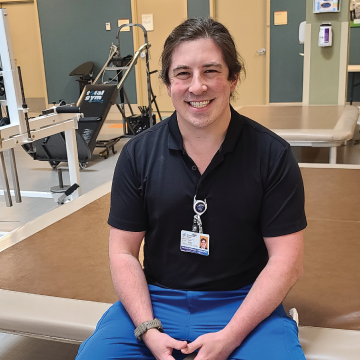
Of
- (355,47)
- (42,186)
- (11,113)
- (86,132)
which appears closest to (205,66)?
(11,113)

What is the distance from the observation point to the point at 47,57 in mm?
8672

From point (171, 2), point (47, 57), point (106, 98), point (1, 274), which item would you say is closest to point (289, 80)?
point (171, 2)

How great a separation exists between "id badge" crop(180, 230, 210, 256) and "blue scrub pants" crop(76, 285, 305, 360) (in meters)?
0.11

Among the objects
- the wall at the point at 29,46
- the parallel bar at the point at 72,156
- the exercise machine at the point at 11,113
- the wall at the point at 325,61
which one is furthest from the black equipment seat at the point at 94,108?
the wall at the point at 29,46

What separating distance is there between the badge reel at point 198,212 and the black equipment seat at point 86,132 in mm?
2789

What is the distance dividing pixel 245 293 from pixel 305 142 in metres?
2.48

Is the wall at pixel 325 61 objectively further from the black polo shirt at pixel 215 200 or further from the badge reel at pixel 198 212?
the badge reel at pixel 198 212

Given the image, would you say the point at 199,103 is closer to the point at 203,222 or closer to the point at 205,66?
the point at 205,66

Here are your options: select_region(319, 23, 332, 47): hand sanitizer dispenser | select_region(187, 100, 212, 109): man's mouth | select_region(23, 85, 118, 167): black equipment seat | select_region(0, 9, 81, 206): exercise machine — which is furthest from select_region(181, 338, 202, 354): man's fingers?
select_region(319, 23, 332, 47): hand sanitizer dispenser

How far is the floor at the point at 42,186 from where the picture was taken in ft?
5.59

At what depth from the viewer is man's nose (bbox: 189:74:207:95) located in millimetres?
1089

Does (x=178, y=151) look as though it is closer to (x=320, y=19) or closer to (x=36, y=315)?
(x=36, y=315)

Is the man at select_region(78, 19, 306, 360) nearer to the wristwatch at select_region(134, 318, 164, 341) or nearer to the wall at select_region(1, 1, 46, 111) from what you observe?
the wristwatch at select_region(134, 318, 164, 341)

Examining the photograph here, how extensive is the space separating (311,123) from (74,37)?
19.7ft
